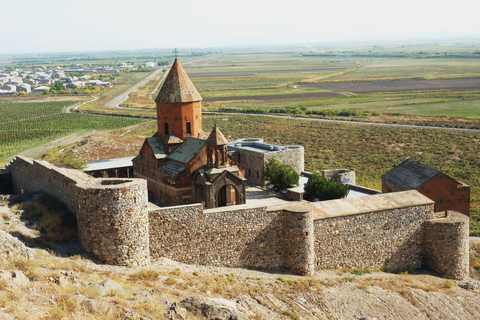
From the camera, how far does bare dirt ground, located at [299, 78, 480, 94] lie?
363 feet

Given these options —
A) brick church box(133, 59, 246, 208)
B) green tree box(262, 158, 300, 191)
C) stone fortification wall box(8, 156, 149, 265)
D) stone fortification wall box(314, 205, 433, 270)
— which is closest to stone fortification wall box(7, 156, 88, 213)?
stone fortification wall box(8, 156, 149, 265)

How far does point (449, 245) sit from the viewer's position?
65.8ft

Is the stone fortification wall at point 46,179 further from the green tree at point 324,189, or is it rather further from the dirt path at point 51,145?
the dirt path at point 51,145

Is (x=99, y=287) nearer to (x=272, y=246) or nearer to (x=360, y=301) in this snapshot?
(x=272, y=246)

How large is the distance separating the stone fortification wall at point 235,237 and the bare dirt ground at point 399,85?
9487cm

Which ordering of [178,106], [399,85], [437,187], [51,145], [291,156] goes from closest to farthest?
[437,187] → [178,106] → [291,156] → [51,145] → [399,85]

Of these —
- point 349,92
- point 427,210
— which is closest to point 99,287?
point 427,210

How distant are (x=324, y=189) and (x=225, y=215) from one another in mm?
7860

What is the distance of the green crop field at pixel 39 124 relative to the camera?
57119 millimetres

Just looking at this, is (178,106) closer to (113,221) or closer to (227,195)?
(227,195)

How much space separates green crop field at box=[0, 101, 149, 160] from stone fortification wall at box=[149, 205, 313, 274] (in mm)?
34965

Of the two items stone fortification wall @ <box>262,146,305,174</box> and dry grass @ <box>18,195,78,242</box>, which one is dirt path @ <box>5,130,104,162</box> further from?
dry grass @ <box>18,195,78,242</box>

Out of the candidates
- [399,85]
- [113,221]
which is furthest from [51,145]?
[399,85]

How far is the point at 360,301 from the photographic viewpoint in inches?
673
